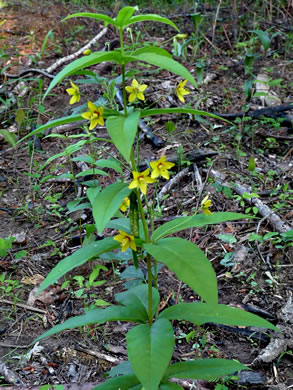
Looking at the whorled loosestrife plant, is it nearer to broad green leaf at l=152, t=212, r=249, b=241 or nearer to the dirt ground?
broad green leaf at l=152, t=212, r=249, b=241

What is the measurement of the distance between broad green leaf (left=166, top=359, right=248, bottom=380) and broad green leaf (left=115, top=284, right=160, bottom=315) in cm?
24

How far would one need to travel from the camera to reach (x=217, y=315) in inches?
63.0

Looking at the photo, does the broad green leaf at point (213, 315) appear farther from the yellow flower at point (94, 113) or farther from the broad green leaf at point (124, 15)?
the broad green leaf at point (124, 15)

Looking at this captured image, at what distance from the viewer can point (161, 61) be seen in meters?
1.39

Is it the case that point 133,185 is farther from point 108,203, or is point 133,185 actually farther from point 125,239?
point 125,239

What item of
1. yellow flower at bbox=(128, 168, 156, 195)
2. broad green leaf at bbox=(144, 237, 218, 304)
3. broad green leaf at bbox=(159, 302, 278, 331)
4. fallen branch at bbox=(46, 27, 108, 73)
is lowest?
fallen branch at bbox=(46, 27, 108, 73)

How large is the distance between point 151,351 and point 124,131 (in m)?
0.71

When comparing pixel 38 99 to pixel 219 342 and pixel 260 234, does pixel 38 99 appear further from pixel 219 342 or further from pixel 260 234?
pixel 219 342

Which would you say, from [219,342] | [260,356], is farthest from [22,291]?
[260,356]

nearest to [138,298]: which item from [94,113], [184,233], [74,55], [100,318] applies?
[100,318]

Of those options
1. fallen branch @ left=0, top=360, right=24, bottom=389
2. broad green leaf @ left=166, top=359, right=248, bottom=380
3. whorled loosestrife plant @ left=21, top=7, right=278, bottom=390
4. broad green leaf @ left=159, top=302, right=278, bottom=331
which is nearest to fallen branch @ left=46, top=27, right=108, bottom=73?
whorled loosestrife plant @ left=21, top=7, right=278, bottom=390

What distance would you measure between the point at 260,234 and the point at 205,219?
1.45 metres

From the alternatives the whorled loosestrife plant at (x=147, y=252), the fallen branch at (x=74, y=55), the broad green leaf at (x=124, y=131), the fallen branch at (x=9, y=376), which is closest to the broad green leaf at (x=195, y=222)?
the whorled loosestrife plant at (x=147, y=252)

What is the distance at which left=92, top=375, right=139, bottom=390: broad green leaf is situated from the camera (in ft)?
5.32
